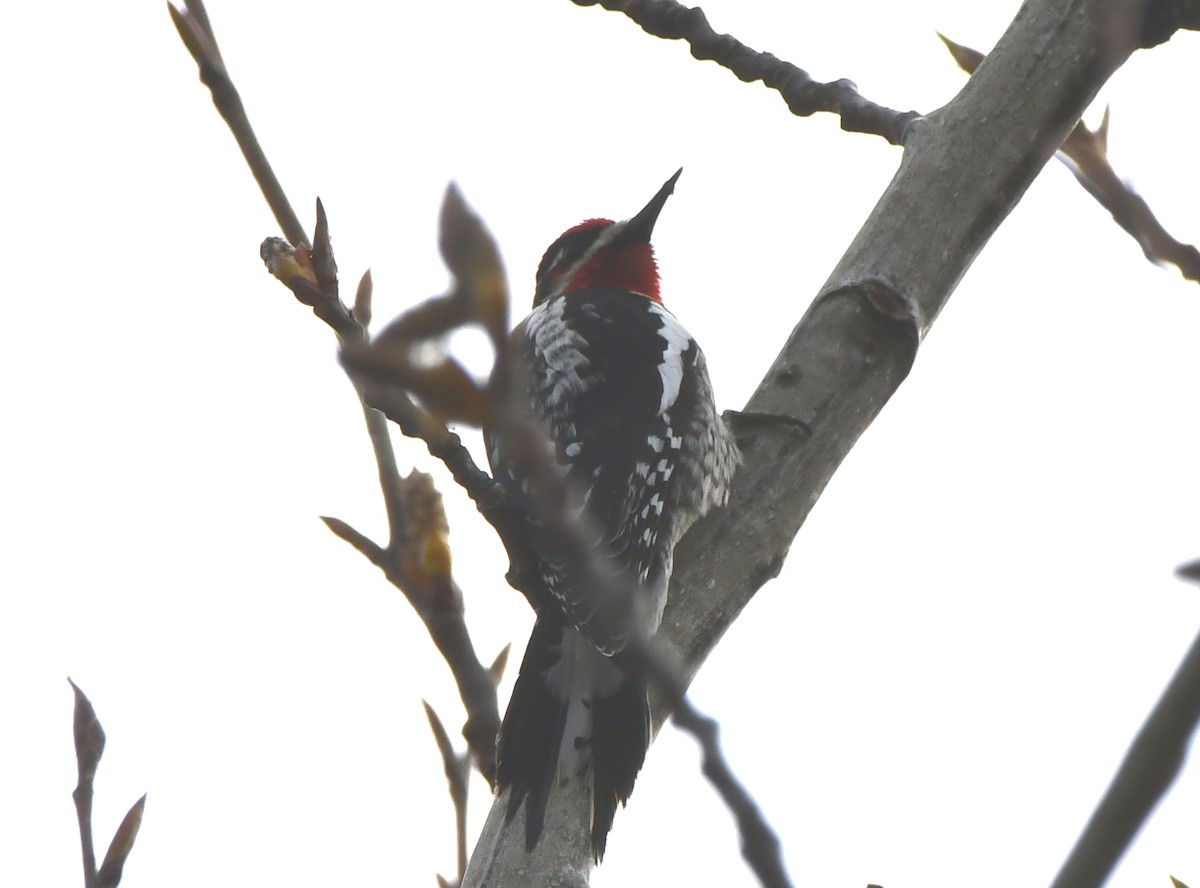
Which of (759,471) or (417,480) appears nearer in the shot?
(417,480)

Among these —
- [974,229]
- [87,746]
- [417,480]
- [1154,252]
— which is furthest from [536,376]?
[1154,252]

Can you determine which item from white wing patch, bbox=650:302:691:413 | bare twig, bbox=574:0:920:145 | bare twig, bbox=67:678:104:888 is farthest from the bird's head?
bare twig, bbox=67:678:104:888

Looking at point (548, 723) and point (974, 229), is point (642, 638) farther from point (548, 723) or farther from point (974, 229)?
point (974, 229)

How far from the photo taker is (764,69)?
285cm

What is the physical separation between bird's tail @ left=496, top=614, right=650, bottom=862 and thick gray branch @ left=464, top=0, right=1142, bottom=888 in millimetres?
264

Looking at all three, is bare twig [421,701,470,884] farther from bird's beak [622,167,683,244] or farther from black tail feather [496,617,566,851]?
bird's beak [622,167,683,244]

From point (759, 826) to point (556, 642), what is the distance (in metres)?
1.78

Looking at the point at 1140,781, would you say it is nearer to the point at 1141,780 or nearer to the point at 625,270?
the point at 1141,780

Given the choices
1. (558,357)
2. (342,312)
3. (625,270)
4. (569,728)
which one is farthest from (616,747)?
(625,270)

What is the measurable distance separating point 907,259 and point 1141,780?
1.98m

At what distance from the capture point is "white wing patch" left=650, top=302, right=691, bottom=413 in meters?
3.36

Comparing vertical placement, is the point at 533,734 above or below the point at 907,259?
below

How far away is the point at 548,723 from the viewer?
2.34m

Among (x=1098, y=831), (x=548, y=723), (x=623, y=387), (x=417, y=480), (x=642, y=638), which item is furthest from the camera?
(x=623, y=387)
